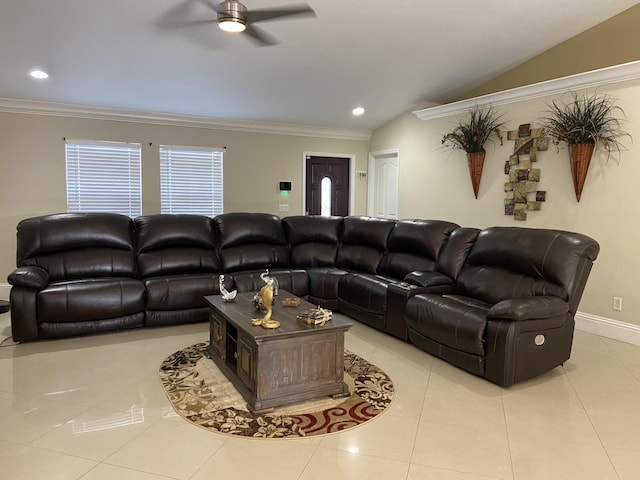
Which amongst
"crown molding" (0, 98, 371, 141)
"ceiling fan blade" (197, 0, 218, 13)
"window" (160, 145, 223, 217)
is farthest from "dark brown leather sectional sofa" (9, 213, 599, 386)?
"ceiling fan blade" (197, 0, 218, 13)

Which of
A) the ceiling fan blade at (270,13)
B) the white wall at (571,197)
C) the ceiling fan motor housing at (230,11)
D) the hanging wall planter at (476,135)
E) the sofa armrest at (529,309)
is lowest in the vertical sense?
→ the sofa armrest at (529,309)

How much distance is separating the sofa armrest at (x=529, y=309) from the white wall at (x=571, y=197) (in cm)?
157

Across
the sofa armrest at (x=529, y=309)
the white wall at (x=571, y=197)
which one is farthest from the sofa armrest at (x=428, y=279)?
the white wall at (x=571, y=197)

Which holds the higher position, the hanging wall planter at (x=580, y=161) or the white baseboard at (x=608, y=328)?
the hanging wall planter at (x=580, y=161)

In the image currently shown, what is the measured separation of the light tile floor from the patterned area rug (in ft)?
0.28

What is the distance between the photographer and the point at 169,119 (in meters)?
6.18

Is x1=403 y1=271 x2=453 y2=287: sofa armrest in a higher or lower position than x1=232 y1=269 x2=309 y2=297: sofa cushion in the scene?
higher

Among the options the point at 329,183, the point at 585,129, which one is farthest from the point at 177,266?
the point at 585,129

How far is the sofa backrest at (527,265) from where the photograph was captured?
3.31 meters

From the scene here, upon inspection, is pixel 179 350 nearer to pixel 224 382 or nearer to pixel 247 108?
pixel 224 382

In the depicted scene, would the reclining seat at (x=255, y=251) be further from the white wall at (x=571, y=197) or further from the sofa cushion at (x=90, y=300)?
the white wall at (x=571, y=197)

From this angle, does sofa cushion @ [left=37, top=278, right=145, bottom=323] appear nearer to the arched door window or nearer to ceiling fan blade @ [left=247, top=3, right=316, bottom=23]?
ceiling fan blade @ [left=247, top=3, right=316, bottom=23]

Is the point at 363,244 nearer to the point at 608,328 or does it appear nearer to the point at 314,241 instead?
the point at 314,241

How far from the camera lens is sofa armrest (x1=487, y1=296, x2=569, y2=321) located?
2988 mm
